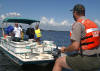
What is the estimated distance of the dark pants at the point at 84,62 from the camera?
8.92 feet

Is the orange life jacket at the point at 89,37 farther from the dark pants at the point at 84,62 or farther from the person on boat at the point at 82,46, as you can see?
the dark pants at the point at 84,62

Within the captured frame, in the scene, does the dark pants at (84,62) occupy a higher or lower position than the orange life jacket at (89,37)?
lower

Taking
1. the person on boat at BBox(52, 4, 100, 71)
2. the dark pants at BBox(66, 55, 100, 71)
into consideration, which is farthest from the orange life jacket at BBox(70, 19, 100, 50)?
the dark pants at BBox(66, 55, 100, 71)

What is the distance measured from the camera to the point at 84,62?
2.72 meters

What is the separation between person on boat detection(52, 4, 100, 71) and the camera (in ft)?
9.01

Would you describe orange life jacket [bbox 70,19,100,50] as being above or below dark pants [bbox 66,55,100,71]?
above

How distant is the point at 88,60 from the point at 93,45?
1.00 ft

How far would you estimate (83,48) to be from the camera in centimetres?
286

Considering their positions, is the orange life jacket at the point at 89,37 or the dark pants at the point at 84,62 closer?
the dark pants at the point at 84,62

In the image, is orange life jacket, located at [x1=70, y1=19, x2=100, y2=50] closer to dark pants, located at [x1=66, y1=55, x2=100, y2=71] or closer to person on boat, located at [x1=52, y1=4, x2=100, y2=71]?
person on boat, located at [x1=52, y1=4, x2=100, y2=71]

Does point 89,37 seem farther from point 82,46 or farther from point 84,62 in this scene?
point 84,62

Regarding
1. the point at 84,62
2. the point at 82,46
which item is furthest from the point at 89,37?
the point at 84,62

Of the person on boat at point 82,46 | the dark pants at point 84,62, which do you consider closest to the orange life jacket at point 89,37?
the person on boat at point 82,46

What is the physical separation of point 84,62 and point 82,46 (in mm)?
302
